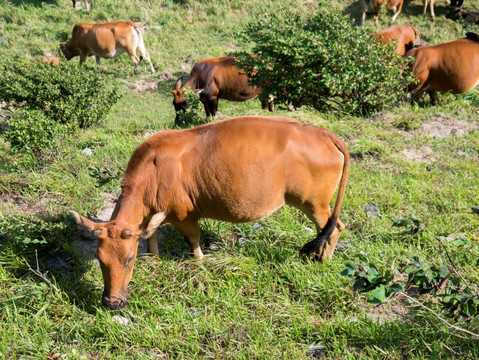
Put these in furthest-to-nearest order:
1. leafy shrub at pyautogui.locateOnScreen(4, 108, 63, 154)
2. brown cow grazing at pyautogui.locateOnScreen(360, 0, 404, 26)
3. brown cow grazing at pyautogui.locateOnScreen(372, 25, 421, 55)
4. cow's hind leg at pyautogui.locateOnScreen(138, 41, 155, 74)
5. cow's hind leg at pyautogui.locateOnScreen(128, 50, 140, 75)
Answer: brown cow grazing at pyautogui.locateOnScreen(360, 0, 404, 26), cow's hind leg at pyautogui.locateOnScreen(128, 50, 140, 75), cow's hind leg at pyautogui.locateOnScreen(138, 41, 155, 74), brown cow grazing at pyautogui.locateOnScreen(372, 25, 421, 55), leafy shrub at pyautogui.locateOnScreen(4, 108, 63, 154)

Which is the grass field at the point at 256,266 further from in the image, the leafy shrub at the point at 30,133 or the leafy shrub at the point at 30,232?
the leafy shrub at the point at 30,133

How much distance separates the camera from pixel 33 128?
5.98 metres

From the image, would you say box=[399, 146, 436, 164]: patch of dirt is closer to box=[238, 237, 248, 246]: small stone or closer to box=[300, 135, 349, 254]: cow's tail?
box=[300, 135, 349, 254]: cow's tail

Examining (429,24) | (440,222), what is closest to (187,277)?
(440,222)

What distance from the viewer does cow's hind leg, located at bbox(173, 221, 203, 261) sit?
417 cm

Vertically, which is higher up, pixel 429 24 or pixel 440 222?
pixel 429 24

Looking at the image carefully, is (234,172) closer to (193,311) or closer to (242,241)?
(242,241)

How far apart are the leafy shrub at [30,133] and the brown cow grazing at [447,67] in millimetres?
6761

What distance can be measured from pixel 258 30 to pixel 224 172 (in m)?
3.95

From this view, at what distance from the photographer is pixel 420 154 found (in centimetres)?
640

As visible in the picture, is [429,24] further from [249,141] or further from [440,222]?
[249,141]


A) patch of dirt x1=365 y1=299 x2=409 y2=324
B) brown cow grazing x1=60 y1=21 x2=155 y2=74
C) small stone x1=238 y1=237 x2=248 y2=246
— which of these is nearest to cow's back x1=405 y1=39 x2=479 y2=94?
small stone x1=238 y1=237 x2=248 y2=246

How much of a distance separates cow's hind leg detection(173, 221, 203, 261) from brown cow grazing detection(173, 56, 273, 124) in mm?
5968

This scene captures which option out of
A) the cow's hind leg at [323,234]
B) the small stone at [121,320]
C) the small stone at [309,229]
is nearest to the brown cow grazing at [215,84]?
the small stone at [309,229]
